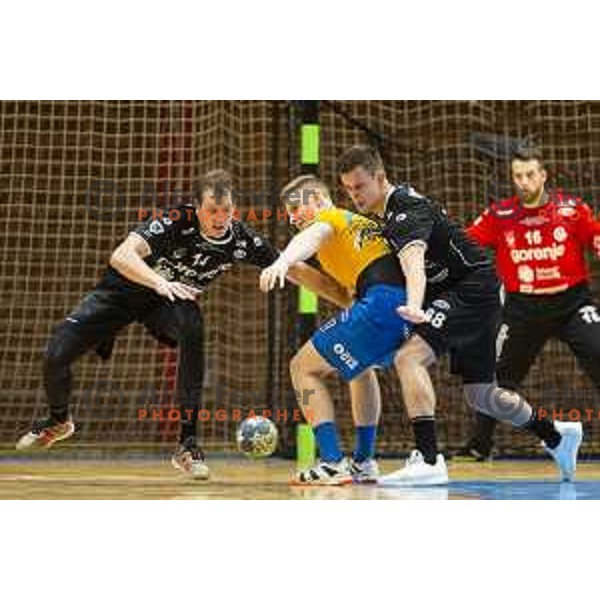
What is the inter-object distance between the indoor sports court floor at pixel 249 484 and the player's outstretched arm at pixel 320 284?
82 cm

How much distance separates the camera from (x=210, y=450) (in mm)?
8031

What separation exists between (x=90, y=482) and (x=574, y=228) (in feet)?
8.94

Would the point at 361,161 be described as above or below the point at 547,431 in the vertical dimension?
above

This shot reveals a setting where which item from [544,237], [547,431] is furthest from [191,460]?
[544,237]

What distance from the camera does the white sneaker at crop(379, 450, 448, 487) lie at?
15.1 ft

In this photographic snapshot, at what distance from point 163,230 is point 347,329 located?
1025 millimetres

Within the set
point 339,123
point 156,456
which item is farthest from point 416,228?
point 339,123

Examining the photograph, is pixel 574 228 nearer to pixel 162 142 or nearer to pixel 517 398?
pixel 517 398

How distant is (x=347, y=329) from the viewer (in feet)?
14.7

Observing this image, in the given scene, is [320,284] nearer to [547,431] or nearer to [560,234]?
[547,431]

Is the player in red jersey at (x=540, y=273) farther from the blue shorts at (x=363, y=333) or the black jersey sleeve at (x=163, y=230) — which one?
the black jersey sleeve at (x=163, y=230)

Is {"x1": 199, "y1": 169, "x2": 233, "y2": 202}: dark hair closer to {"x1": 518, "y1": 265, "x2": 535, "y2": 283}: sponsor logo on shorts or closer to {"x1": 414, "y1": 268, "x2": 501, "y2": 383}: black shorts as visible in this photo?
{"x1": 414, "y1": 268, "x2": 501, "y2": 383}: black shorts

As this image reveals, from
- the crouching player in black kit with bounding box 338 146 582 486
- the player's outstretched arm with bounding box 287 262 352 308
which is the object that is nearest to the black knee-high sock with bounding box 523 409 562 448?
the crouching player in black kit with bounding box 338 146 582 486

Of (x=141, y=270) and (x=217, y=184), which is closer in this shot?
(x=141, y=270)
